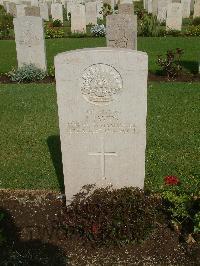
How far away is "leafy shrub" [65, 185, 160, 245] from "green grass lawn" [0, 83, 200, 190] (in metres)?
1.24

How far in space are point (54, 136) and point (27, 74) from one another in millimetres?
4978

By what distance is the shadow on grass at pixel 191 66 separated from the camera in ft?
41.9

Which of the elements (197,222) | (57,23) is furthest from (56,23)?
(197,222)

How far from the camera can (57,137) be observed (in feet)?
25.6

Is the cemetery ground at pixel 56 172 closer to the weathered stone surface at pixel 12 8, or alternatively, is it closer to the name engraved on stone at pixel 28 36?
the name engraved on stone at pixel 28 36

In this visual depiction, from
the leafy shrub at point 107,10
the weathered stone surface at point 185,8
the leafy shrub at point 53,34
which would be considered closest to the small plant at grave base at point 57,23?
the leafy shrub at point 107,10

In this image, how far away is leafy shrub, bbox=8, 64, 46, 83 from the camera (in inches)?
483

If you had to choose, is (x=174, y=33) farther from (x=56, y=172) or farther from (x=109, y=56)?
(x=109, y=56)

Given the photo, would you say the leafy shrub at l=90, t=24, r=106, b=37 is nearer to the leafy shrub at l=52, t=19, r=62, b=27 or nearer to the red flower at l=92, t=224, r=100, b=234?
the leafy shrub at l=52, t=19, r=62, b=27

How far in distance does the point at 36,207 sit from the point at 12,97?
5.85 metres

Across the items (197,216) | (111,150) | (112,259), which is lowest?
(112,259)

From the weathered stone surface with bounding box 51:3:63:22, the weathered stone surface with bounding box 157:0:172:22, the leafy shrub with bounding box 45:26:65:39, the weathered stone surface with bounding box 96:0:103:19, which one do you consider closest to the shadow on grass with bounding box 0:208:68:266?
the leafy shrub with bounding box 45:26:65:39

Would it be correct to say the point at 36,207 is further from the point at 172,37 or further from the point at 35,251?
the point at 172,37

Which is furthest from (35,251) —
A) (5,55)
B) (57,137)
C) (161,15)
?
(161,15)
